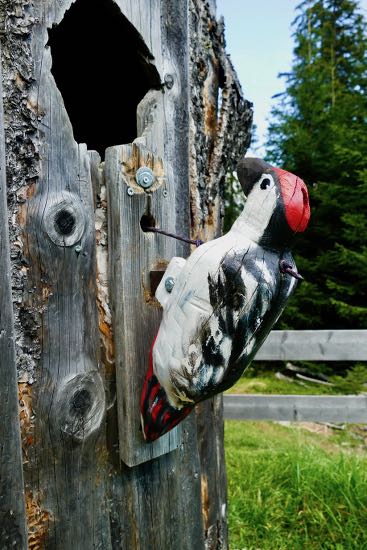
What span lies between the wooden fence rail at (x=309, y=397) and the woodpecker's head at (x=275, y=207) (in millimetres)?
2627

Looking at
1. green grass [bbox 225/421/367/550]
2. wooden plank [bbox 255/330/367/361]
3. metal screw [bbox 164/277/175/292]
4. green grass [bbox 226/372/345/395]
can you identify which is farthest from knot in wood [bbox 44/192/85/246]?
green grass [bbox 226/372/345/395]

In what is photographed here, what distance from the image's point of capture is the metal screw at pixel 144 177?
1288mm

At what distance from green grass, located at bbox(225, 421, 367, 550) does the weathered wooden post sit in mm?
1333

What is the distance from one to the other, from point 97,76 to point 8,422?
1702 mm

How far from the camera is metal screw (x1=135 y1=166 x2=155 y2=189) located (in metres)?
1.29

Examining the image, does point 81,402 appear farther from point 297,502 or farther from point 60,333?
point 297,502

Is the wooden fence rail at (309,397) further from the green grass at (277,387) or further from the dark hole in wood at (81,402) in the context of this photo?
the dark hole in wood at (81,402)

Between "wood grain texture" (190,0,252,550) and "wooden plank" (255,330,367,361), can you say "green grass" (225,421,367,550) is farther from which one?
"wood grain texture" (190,0,252,550)

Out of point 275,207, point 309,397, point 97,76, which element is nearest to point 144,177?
point 275,207

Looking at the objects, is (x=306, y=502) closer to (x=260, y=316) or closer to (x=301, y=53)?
(x=260, y=316)

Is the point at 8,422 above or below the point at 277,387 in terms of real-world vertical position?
above

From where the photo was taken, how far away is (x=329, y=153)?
25.4ft

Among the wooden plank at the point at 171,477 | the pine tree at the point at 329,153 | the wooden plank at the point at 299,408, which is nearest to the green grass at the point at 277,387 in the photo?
the pine tree at the point at 329,153

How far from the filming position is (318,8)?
938 cm
